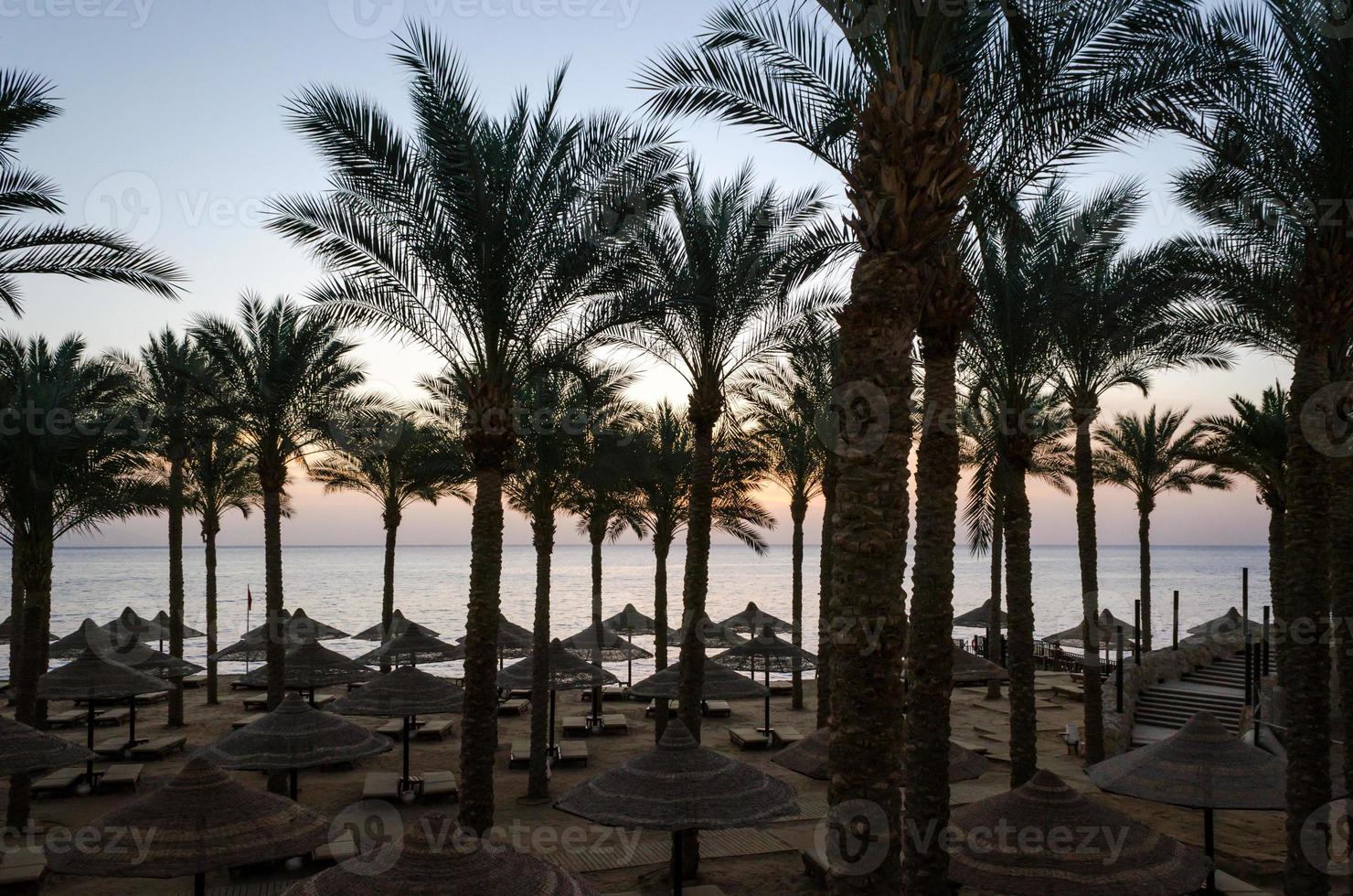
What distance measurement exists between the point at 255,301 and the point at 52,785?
1152 centimetres

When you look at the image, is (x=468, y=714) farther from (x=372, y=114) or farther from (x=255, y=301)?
(x=255, y=301)

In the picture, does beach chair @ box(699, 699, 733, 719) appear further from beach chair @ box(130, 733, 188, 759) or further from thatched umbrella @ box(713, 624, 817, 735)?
beach chair @ box(130, 733, 188, 759)

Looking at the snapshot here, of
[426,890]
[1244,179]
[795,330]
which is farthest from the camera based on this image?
[795,330]

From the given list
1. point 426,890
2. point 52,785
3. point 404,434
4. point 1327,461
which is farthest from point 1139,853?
point 404,434

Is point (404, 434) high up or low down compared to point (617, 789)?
up

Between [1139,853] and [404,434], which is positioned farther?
[404,434]

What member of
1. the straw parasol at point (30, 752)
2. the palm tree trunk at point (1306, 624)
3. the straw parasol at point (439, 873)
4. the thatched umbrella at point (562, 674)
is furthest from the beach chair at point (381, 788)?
the palm tree trunk at point (1306, 624)

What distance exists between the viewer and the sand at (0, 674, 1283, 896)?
13.0 m

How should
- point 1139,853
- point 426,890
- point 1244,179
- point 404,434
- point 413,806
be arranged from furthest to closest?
point 404,434 < point 413,806 < point 1244,179 < point 1139,853 < point 426,890

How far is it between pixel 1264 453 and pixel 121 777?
26.2 m

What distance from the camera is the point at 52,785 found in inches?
684

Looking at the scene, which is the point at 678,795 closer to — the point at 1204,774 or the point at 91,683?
the point at 1204,774

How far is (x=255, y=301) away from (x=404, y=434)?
24.8 feet

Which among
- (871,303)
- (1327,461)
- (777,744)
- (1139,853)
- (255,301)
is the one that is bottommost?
(777,744)
